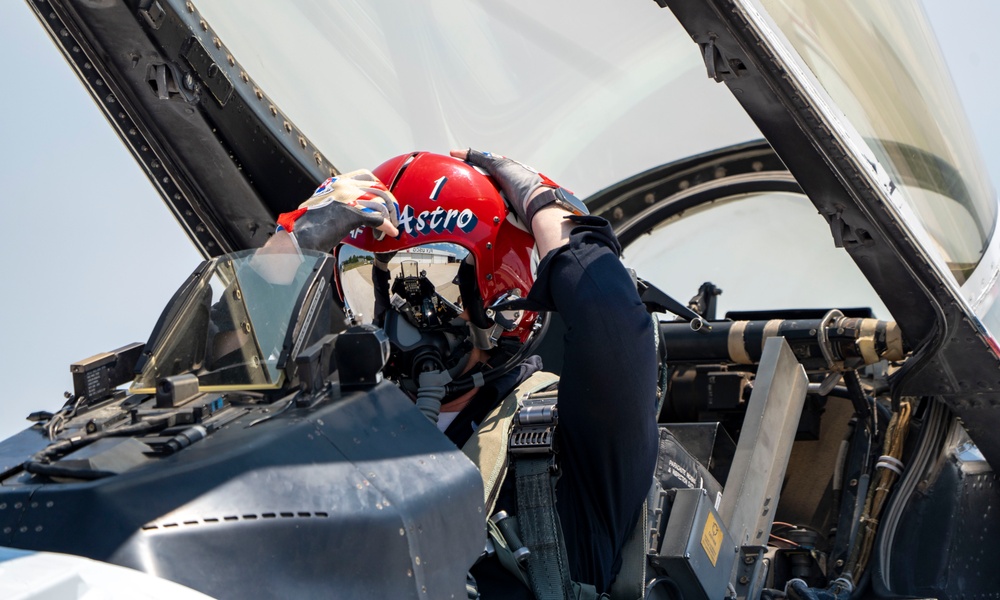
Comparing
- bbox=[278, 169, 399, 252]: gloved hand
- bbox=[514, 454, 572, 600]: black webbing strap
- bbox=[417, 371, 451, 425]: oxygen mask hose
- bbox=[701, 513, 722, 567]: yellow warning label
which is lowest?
bbox=[514, 454, 572, 600]: black webbing strap

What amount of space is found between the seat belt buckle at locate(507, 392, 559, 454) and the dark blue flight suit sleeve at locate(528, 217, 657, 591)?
3 cm

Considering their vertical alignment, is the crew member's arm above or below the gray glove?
below

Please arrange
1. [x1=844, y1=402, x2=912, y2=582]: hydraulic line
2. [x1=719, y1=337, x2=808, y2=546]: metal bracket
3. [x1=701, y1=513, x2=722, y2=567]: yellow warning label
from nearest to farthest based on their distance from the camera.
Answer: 1. [x1=701, y1=513, x2=722, y2=567]: yellow warning label
2. [x1=719, y1=337, x2=808, y2=546]: metal bracket
3. [x1=844, y1=402, x2=912, y2=582]: hydraulic line

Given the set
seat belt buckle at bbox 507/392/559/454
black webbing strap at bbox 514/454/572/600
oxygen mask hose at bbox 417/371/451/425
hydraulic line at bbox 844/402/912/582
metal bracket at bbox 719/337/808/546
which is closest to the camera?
black webbing strap at bbox 514/454/572/600

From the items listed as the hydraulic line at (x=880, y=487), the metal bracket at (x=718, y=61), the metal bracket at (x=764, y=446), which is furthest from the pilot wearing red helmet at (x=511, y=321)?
the hydraulic line at (x=880, y=487)

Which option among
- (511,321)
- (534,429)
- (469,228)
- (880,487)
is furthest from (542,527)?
(880,487)

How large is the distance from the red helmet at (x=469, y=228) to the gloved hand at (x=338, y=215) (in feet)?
0.59

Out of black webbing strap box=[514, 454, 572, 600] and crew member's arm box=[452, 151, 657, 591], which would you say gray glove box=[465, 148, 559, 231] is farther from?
black webbing strap box=[514, 454, 572, 600]

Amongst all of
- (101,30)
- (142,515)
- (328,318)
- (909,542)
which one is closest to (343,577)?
(142,515)

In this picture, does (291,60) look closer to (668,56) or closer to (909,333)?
(668,56)

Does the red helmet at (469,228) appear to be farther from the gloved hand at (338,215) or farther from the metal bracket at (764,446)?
Answer: the metal bracket at (764,446)

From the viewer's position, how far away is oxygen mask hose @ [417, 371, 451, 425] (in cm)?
239

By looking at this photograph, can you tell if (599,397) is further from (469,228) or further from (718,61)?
(718,61)

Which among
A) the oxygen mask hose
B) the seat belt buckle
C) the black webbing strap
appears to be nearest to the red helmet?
the oxygen mask hose
